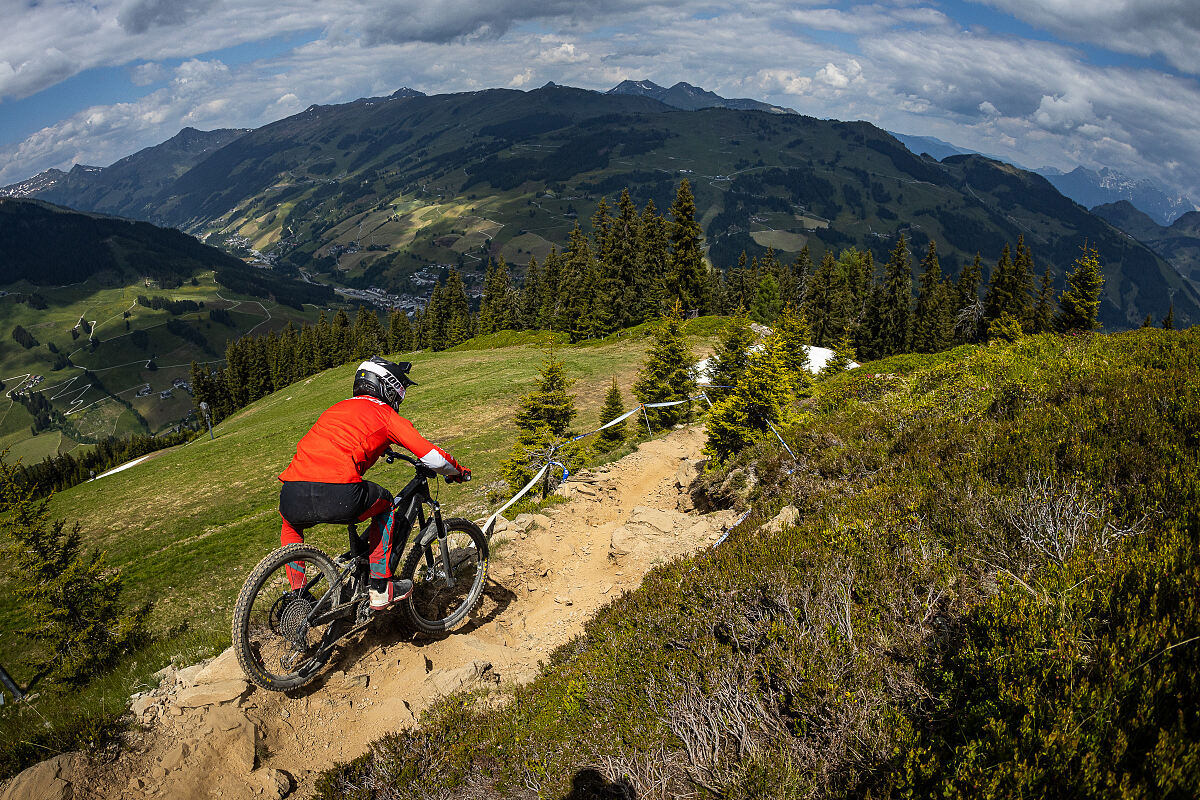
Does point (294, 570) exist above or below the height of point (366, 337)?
above

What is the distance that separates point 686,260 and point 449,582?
4767cm

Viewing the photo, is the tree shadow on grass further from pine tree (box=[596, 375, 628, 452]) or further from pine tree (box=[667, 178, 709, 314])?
Answer: pine tree (box=[667, 178, 709, 314])

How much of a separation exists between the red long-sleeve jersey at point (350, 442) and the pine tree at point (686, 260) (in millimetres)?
47270

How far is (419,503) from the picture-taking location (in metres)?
6.69

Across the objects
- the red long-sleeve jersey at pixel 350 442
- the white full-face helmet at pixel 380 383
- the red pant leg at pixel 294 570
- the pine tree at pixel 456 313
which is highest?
the white full-face helmet at pixel 380 383

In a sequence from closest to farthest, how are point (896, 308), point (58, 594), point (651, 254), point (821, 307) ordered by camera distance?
point (58, 594) < point (651, 254) < point (821, 307) < point (896, 308)

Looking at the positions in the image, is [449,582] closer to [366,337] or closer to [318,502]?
[318,502]

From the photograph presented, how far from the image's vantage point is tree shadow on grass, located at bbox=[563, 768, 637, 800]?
3.83 metres

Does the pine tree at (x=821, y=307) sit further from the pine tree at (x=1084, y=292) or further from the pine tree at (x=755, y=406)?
the pine tree at (x=755, y=406)

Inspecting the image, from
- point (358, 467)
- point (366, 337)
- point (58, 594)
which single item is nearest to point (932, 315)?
point (358, 467)

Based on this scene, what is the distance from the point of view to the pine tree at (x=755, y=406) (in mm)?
12820

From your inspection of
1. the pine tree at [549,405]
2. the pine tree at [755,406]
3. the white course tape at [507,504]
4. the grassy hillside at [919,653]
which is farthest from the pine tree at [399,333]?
the grassy hillside at [919,653]

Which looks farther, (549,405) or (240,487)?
(240,487)

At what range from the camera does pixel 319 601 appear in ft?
18.9
